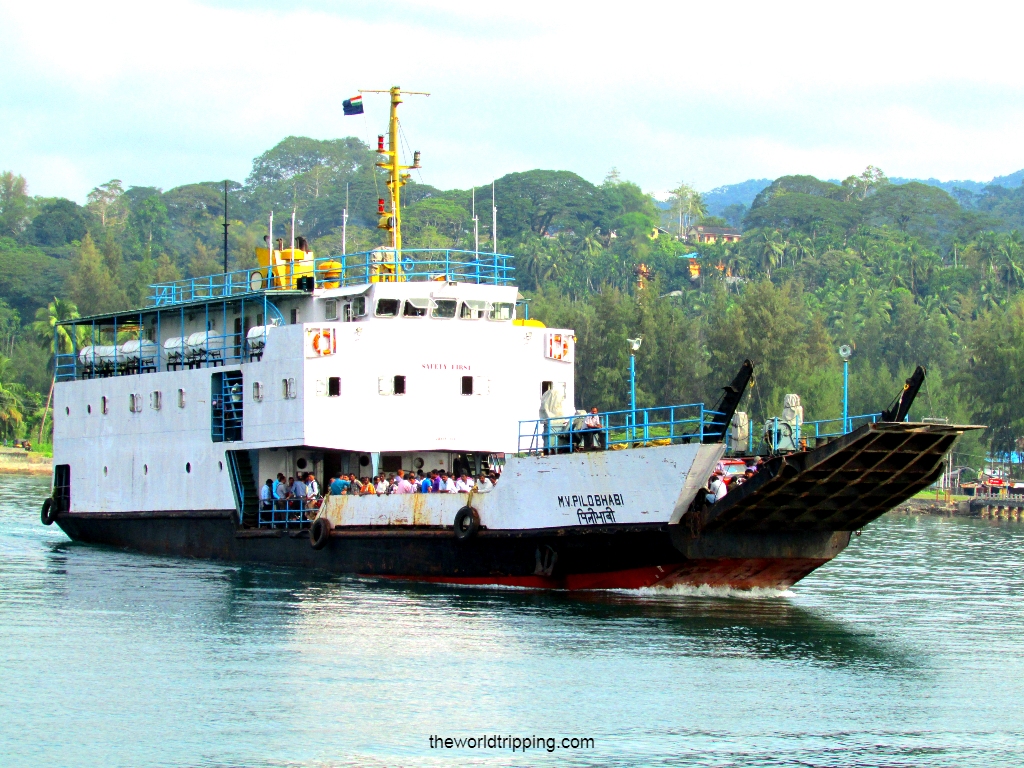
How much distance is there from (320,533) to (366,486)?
1.24 metres

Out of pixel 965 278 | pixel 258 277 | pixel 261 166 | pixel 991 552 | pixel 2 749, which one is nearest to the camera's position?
pixel 2 749

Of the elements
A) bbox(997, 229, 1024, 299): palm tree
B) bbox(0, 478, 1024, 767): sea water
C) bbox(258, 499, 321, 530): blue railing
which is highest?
bbox(997, 229, 1024, 299): palm tree

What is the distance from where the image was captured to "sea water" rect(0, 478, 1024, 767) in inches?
618

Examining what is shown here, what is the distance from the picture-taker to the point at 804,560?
2498 cm

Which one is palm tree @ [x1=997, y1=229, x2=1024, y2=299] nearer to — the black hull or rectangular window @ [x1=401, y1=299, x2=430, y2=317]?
rectangular window @ [x1=401, y1=299, x2=430, y2=317]

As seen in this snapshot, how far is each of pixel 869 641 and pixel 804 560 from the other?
289 centimetres

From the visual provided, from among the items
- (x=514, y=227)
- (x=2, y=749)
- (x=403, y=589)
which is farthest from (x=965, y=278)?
(x=2, y=749)

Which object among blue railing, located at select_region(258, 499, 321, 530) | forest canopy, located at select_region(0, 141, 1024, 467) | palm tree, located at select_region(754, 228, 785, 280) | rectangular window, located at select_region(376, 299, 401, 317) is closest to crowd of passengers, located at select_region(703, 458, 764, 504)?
rectangular window, located at select_region(376, 299, 401, 317)

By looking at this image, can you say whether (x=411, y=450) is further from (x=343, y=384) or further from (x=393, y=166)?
(x=393, y=166)

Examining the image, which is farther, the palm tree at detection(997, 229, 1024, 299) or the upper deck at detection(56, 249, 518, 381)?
the palm tree at detection(997, 229, 1024, 299)

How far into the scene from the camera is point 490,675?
1875 cm

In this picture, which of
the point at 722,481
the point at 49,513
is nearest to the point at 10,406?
the point at 49,513

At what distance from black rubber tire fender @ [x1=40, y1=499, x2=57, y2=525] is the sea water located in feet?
26.5

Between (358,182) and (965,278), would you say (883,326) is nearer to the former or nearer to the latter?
(965,278)
